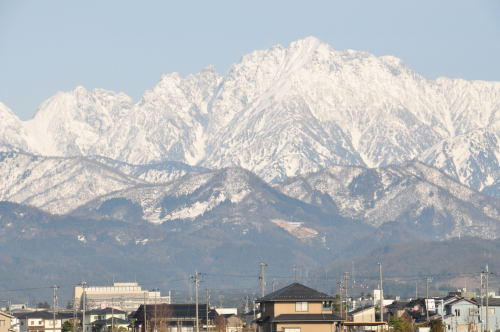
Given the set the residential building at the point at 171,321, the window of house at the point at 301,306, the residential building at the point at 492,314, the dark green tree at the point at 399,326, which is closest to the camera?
the window of house at the point at 301,306

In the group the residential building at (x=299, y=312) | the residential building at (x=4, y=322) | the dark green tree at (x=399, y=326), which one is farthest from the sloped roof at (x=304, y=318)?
the residential building at (x=4, y=322)

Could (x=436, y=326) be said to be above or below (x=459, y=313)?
below

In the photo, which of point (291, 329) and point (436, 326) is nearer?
point (291, 329)

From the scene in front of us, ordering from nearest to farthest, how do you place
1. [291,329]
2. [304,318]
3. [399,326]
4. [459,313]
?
[291,329] → [304,318] → [399,326] → [459,313]

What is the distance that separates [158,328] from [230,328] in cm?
2563

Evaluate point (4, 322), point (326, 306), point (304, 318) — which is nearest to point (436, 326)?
point (326, 306)

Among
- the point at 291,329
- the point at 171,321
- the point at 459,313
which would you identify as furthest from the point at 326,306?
the point at 171,321

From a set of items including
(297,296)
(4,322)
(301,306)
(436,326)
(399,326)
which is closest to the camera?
(297,296)

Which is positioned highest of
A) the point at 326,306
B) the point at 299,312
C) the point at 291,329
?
the point at 326,306

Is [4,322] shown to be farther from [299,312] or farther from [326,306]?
[299,312]

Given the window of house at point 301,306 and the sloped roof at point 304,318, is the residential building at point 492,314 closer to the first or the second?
the sloped roof at point 304,318

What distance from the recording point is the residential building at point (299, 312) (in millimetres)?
120438

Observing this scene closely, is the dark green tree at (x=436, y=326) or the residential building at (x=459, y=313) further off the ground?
the residential building at (x=459, y=313)

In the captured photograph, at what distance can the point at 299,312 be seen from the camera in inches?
4783
